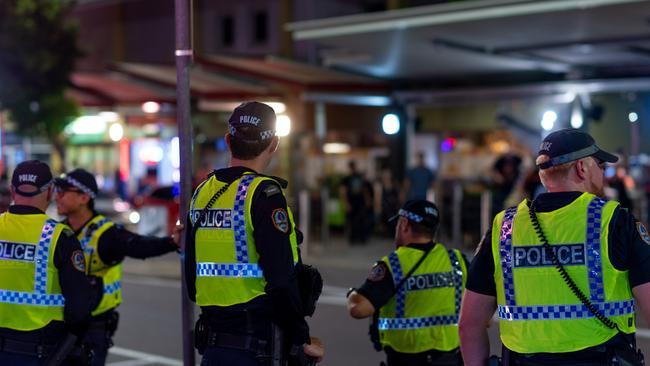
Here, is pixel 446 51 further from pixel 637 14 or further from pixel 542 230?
pixel 542 230

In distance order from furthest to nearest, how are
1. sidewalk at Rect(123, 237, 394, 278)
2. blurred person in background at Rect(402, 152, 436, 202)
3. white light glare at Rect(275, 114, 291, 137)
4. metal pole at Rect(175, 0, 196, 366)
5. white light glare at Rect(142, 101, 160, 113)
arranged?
white light glare at Rect(142, 101, 160, 113) < white light glare at Rect(275, 114, 291, 137) < blurred person in background at Rect(402, 152, 436, 202) < sidewalk at Rect(123, 237, 394, 278) < metal pole at Rect(175, 0, 196, 366)

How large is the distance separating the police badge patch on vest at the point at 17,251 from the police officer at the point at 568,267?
2.33 metres


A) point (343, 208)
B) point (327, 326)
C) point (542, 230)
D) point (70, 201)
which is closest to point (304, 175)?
point (343, 208)

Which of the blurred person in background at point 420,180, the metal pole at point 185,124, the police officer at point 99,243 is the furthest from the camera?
the blurred person in background at point 420,180

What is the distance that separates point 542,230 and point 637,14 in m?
11.9

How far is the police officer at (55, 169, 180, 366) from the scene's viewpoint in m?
5.68

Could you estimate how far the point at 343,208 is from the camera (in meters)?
22.1

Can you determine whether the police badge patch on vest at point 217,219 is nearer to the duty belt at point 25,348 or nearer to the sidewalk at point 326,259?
the duty belt at point 25,348

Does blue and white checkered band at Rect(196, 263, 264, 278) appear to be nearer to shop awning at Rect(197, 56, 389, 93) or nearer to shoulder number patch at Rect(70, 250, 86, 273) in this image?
shoulder number patch at Rect(70, 250, 86, 273)

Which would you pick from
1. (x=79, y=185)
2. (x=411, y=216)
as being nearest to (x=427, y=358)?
(x=411, y=216)

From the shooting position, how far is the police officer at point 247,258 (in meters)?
3.86

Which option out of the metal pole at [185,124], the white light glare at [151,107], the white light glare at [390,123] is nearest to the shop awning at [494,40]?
the white light glare at [390,123]

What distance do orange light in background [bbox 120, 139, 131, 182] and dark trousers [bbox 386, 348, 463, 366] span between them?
31.7m

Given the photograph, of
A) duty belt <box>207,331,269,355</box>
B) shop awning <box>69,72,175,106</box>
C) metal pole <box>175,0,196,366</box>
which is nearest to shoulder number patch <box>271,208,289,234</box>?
duty belt <box>207,331,269,355</box>
